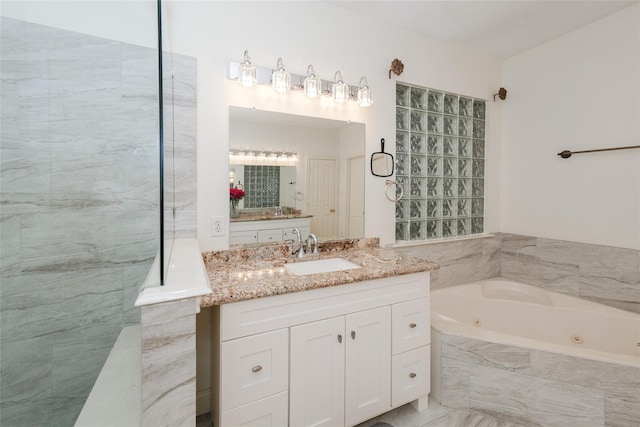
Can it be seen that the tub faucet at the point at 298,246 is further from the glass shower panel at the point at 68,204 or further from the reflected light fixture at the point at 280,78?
the reflected light fixture at the point at 280,78

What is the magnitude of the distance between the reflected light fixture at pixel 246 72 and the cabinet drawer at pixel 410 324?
1.48 m

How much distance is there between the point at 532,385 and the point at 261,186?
1.88 m

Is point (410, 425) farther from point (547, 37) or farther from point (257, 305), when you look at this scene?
point (547, 37)

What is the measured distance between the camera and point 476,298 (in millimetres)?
2441

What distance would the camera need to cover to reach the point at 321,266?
179 cm

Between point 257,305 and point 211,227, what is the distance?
65cm

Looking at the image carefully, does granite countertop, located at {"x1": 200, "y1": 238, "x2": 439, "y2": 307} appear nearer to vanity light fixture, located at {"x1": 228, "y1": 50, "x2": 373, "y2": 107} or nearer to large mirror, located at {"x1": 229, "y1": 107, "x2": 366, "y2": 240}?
large mirror, located at {"x1": 229, "y1": 107, "x2": 366, "y2": 240}

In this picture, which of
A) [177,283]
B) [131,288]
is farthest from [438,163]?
[131,288]

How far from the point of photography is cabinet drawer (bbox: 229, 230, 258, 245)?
5.84 feet

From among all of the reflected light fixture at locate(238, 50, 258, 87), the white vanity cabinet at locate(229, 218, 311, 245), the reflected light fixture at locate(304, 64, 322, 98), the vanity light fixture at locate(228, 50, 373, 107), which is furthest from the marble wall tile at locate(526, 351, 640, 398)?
the reflected light fixture at locate(238, 50, 258, 87)

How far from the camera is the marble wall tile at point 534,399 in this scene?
4.99 ft

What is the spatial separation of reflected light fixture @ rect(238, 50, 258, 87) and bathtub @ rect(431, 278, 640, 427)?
182 cm

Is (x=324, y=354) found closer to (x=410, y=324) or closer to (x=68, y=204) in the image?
(x=410, y=324)

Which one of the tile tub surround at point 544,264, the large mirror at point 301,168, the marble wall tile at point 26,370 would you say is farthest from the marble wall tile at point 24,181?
the tile tub surround at point 544,264
